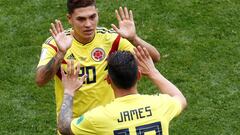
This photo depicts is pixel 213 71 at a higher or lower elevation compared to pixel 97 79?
lower

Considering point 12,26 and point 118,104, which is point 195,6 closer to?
point 12,26

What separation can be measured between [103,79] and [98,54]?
0.28 meters

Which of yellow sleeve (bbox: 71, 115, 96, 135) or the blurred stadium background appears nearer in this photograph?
yellow sleeve (bbox: 71, 115, 96, 135)

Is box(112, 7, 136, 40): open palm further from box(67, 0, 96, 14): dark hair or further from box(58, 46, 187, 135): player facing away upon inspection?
box(58, 46, 187, 135): player facing away

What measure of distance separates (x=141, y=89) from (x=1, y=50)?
2821 mm

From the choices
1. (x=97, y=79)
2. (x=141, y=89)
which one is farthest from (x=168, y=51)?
(x=97, y=79)

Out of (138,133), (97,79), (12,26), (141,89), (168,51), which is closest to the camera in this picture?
(138,133)

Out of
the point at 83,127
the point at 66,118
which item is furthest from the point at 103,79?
the point at 83,127

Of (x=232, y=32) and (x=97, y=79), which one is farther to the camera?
(x=232, y=32)

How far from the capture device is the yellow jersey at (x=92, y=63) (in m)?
6.38

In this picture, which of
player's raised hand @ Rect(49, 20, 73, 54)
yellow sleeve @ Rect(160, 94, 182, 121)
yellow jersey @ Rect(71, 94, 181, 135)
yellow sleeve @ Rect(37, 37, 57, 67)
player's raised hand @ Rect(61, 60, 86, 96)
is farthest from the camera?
yellow sleeve @ Rect(37, 37, 57, 67)

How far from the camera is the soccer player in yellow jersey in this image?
6.31 metres

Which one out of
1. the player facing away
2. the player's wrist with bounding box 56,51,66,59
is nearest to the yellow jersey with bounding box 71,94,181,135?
the player facing away

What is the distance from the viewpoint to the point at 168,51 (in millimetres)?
10734
